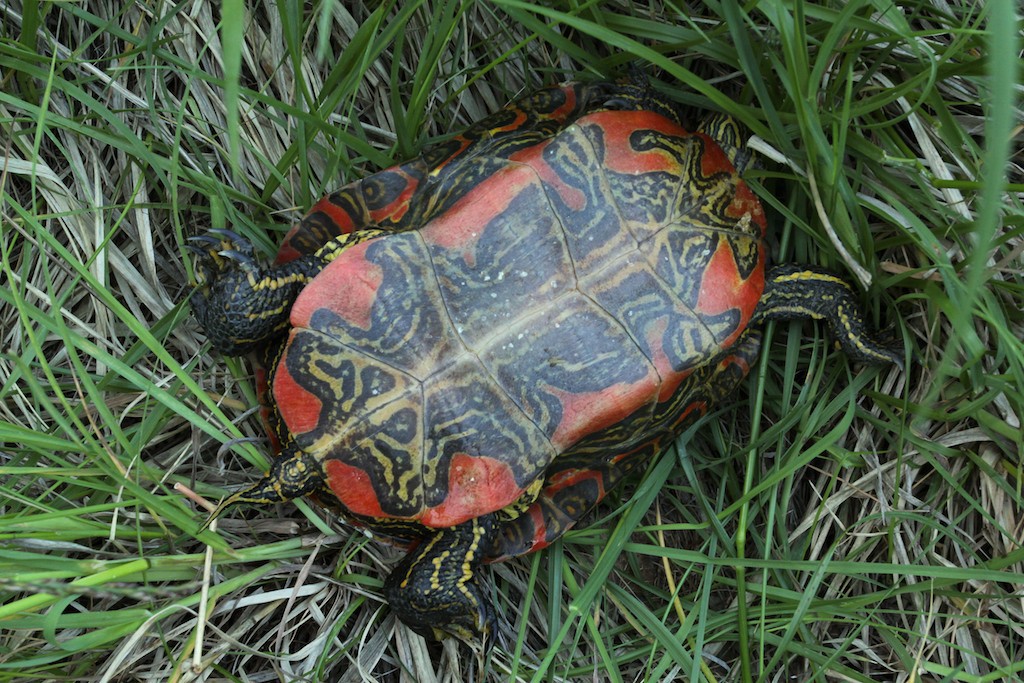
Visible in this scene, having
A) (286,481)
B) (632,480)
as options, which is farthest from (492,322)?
(632,480)

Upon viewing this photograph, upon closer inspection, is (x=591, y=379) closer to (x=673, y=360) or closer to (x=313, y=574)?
(x=673, y=360)

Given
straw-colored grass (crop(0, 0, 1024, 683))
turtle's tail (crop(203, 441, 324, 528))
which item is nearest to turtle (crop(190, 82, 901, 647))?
turtle's tail (crop(203, 441, 324, 528))

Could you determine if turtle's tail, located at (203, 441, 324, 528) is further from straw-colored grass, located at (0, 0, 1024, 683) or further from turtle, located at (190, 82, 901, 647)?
straw-colored grass, located at (0, 0, 1024, 683)

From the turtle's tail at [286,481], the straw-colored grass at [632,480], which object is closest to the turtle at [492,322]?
the turtle's tail at [286,481]

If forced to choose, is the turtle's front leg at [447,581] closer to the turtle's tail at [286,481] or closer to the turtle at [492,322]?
the turtle at [492,322]

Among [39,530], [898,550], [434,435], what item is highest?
Answer: [39,530]

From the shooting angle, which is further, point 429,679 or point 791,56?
point 429,679

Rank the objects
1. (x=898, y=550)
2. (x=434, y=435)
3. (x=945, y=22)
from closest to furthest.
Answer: (x=434, y=435)
(x=945, y=22)
(x=898, y=550)

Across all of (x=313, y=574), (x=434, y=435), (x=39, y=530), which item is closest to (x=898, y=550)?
(x=434, y=435)
